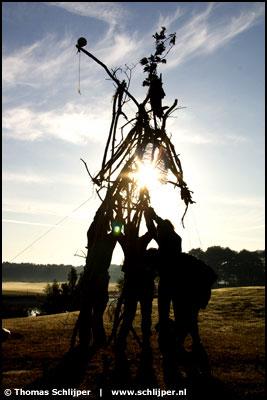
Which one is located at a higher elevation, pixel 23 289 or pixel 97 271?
pixel 97 271

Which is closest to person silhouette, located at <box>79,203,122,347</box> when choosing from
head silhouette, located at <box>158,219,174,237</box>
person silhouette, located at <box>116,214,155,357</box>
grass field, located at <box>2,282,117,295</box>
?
person silhouette, located at <box>116,214,155,357</box>

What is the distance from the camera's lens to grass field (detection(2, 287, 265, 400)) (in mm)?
5902

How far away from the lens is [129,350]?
813 cm

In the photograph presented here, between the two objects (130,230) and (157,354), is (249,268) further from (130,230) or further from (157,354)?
(130,230)

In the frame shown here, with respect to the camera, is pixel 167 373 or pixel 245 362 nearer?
pixel 167 373

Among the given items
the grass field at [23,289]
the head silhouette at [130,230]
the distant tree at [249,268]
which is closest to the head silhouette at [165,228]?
the head silhouette at [130,230]

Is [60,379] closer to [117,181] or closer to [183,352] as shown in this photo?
[183,352]

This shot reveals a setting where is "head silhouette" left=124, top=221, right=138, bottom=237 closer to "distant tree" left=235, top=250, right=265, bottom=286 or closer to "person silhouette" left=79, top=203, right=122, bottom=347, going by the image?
"person silhouette" left=79, top=203, right=122, bottom=347

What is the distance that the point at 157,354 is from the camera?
764cm

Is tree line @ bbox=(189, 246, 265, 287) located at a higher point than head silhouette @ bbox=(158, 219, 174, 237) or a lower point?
lower

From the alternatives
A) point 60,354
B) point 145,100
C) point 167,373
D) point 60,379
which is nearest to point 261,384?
point 167,373

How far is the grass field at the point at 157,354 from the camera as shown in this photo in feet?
19.4

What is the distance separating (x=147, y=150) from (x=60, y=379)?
4343mm

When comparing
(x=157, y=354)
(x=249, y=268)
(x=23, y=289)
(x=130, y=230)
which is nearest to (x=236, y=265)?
(x=249, y=268)
